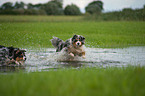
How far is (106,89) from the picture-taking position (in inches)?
132

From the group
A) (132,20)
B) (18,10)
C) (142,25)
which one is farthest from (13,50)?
(18,10)

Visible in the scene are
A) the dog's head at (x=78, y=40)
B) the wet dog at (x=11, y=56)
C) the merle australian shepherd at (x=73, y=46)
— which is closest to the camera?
the wet dog at (x=11, y=56)

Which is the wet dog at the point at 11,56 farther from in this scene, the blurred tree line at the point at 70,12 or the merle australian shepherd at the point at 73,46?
the blurred tree line at the point at 70,12

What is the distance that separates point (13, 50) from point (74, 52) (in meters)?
3.05

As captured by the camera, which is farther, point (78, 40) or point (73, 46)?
point (73, 46)

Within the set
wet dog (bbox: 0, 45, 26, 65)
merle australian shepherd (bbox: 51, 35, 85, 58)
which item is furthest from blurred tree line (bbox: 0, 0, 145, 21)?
wet dog (bbox: 0, 45, 26, 65)

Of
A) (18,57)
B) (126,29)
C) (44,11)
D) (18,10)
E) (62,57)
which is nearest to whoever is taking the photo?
(18,57)

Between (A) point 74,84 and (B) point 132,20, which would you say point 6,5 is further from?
(A) point 74,84

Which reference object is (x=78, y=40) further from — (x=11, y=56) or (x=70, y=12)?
(x=70, y=12)

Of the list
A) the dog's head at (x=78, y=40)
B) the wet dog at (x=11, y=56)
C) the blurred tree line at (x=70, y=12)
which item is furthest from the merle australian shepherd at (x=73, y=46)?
the blurred tree line at (x=70, y=12)

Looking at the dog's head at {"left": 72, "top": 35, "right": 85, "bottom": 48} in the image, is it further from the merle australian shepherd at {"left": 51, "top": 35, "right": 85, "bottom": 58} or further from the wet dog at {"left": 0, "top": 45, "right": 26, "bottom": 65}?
the wet dog at {"left": 0, "top": 45, "right": 26, "bottom": 65}

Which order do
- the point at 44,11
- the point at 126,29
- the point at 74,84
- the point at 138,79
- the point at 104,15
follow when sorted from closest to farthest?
1. the point at 74,84
2. the point at 138,79
3. the point at 126,29
4. the point at 104,15
5. the point at 44,11

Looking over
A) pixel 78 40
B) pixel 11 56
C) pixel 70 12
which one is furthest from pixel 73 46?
pixel 70 12

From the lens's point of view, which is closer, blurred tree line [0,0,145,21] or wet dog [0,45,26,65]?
wet dog [0,45,26,65]
